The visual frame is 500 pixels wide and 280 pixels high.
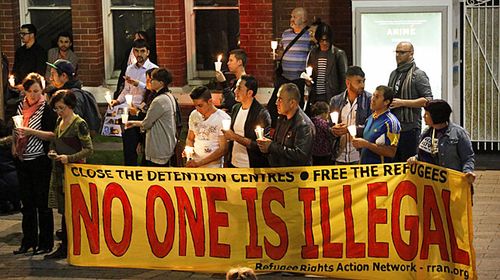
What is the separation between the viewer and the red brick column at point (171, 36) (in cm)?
1897

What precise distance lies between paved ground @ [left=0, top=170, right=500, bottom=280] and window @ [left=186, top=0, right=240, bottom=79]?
5.34m

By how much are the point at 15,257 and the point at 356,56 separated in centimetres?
568

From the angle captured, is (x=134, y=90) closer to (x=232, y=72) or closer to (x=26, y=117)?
(x=232, y=72)

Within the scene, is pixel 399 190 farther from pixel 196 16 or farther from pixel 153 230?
pixel 196 16

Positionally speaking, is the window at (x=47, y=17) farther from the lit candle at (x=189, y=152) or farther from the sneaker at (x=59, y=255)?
the lit candle at (x=189, y=152)

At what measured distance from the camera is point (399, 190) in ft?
39.0

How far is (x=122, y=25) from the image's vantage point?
1966 centimetres

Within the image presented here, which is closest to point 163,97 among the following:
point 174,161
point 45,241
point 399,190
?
point 174,161

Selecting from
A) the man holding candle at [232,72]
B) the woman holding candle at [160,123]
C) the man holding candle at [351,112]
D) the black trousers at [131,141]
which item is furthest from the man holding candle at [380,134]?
the black trousers at [131,141]

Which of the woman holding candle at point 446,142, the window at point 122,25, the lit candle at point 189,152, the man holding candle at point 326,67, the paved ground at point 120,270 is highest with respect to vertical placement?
the window at point 122,25

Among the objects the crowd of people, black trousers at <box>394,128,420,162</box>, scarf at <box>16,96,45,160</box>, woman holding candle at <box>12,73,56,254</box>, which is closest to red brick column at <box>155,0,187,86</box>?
the crowd of people

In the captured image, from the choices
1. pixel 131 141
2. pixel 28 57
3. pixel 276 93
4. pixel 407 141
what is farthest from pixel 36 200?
pixel 28 57

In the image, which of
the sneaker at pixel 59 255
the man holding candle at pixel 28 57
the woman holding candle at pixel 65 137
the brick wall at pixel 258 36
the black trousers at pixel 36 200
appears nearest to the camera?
the woman holding candle at pixel 65 137

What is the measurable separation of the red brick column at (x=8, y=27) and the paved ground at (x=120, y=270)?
5.17m
